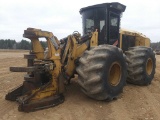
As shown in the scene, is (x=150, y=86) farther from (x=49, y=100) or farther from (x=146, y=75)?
(x=49, y=100)

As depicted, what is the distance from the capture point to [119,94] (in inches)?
283

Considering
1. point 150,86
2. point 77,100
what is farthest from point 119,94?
point 150,86

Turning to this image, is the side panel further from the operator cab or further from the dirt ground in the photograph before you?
the dirt ground

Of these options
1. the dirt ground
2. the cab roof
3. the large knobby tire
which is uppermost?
the cab roof

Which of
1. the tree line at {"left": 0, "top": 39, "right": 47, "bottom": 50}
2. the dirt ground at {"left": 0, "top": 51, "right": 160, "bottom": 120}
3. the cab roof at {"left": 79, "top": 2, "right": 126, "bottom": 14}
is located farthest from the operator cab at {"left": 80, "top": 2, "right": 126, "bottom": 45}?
the tree line at {"left": 0, "top": 39, "right": 47, "bottom": 50}

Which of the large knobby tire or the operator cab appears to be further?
the operator cab

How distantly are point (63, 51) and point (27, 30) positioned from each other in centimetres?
120

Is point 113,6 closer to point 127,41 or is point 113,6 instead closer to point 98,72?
point 127,41

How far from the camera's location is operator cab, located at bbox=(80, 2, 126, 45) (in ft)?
27.0

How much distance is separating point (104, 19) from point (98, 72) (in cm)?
251

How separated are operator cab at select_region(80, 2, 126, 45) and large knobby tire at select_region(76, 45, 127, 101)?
1.53 m

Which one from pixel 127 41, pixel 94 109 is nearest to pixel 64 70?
pixel 94 109

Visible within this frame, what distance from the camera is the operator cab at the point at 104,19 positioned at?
823 cm

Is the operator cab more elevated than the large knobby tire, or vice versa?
the operator cab
